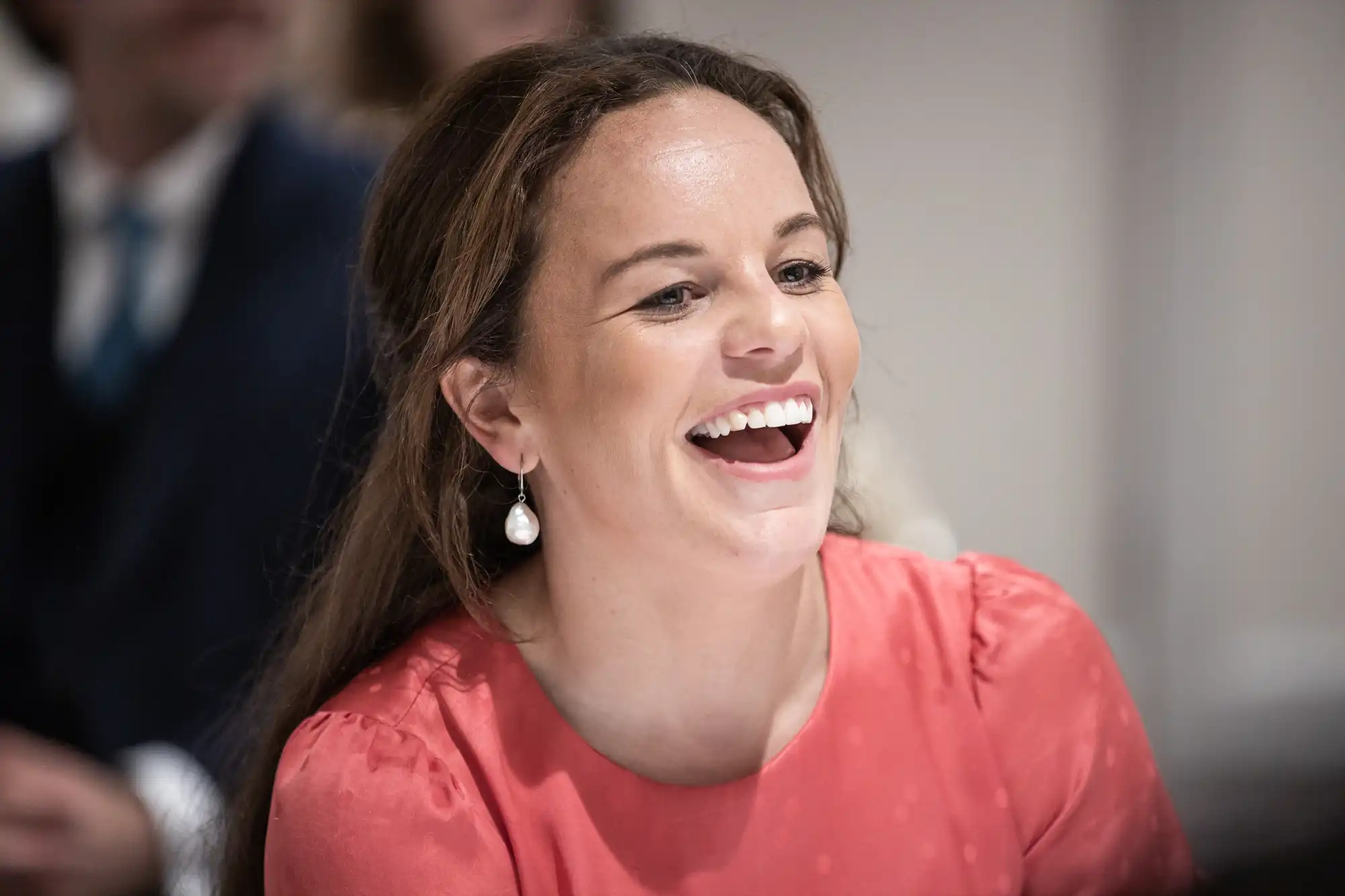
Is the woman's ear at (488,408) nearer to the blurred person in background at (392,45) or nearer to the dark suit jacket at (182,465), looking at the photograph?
the dark suit jacket at (182,465)

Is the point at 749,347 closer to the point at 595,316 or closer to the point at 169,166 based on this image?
the point at 595,316

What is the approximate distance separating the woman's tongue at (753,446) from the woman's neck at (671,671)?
93 millimetres

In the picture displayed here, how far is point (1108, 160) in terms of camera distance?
92.4 inches

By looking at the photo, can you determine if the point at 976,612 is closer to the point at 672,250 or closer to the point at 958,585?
the point at 958,585

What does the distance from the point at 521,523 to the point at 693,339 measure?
191mm

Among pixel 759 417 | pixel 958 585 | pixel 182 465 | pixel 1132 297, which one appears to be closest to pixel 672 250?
pixel 759 417

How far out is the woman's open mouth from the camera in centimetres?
88

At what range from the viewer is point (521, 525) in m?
0.97

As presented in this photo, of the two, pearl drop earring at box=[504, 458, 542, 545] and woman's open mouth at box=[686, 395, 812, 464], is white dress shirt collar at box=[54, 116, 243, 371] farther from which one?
woman's open mouth at box=[686, 395, 812, 464]

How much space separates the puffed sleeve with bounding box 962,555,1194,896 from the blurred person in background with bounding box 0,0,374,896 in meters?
0.73

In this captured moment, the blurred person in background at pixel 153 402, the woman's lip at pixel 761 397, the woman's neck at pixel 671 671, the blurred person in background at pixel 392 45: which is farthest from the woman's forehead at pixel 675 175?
the blurred person in background at pixel 392 45

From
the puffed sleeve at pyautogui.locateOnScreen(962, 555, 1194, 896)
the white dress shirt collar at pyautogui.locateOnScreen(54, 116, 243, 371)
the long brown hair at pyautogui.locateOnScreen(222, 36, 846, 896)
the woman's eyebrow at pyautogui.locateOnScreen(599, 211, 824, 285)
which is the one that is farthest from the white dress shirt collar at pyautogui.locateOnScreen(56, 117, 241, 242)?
the puffed sleeve at pyautogui.locateOnScreen(962, 555, 1194, 896)

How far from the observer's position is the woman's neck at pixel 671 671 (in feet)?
3.18

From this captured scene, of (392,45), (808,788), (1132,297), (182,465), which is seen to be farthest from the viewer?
(1132,297)
